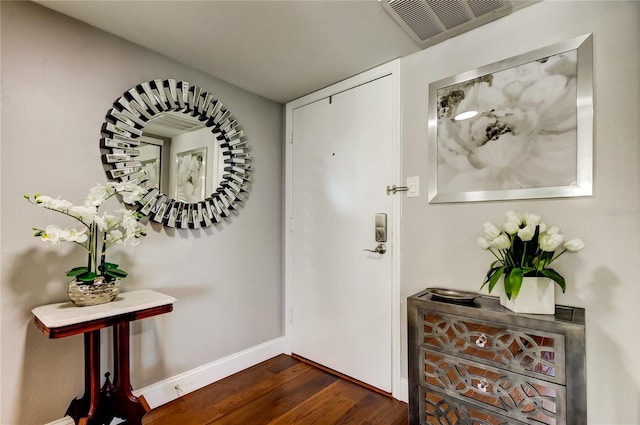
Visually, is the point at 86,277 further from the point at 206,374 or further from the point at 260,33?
the point at 260,33

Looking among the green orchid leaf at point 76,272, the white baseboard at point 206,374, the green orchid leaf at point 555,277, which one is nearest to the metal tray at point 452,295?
the green orchid leaf at point 555,277

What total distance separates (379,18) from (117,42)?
5.13ft

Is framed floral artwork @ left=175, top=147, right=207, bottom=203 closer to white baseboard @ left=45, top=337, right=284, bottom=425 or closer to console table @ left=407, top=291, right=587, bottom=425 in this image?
white baseboard @ left=45, top=337, right=284, bottom=425

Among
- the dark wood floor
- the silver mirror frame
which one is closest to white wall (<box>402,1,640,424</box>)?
the dark wood floor

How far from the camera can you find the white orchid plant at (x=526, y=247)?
1303mm

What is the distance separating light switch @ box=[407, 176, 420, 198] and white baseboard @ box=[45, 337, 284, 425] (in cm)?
176

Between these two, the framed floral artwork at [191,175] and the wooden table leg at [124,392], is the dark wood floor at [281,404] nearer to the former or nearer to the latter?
the wooden table leg at [124,392]

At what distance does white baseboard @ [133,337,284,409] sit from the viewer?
1954 millimetres

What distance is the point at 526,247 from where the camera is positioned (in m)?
1.38

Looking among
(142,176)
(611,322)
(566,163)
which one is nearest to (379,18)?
(566,163)

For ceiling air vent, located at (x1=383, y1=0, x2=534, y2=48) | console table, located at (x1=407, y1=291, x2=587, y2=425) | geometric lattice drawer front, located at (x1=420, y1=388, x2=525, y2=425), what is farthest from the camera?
ceiling air vent, located at (x1=383, y1=0, x2=534, y2=48)

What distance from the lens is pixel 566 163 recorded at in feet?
4.74

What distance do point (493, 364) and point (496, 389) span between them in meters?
0.11

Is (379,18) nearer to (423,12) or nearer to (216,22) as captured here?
(423,12)
